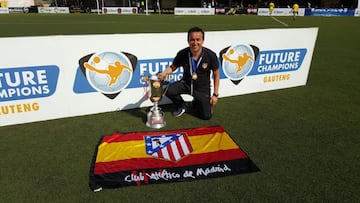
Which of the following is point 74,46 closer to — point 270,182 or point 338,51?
point 270,182

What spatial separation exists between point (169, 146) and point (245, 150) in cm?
96

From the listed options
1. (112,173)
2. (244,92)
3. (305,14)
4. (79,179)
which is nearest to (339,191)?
(112,173)

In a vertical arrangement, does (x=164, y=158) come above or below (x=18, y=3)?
below

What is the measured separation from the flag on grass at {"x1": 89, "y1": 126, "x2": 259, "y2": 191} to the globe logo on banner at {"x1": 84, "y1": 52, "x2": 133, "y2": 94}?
1.06 metres

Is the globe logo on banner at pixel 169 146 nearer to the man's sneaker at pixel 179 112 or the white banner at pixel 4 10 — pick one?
the man's sneaker at pixel 179 112

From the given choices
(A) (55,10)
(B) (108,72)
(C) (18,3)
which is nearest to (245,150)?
(B) (108,72)

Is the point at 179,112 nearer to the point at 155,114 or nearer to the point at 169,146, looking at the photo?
the point at 155,114

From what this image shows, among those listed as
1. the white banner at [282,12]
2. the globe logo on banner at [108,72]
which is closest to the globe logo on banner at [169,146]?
the globe logo on banner at [108,72]

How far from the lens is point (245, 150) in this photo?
317cm

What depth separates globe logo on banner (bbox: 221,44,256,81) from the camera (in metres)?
4.89

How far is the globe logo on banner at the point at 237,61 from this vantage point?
4.89 meters

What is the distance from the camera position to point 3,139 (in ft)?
11.2

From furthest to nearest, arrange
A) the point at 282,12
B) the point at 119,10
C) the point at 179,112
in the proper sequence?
the point at 119,10
the point at 282,12
the point at 179,112

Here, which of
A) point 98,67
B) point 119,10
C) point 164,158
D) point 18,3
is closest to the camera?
point 164,158
